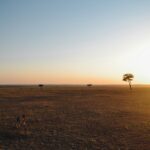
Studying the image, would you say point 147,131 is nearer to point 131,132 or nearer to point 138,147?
point 131,132

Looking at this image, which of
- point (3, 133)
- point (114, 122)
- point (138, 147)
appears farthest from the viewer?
point (114, 122)

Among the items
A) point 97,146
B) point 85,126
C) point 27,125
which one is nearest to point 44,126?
point 27,125

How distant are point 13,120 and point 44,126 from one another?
4.04 meters

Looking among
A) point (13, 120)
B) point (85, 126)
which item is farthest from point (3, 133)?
point (85, 126)

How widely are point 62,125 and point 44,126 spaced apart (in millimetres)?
1562

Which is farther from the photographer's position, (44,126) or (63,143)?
(44,126)

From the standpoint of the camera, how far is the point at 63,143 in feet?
48.8

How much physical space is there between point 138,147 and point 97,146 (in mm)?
2424

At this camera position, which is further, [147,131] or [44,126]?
[44,126]

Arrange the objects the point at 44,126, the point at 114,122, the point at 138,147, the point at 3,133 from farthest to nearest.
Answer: the point at 114,122 < the point at 44,126 < the point at 3,133 < the point at 138,147

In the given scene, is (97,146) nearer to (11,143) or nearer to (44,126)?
(11,143)

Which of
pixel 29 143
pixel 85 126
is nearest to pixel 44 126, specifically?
pixel 85 126

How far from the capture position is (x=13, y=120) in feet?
73.4

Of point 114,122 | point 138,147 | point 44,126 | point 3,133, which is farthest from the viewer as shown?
point 114,122
